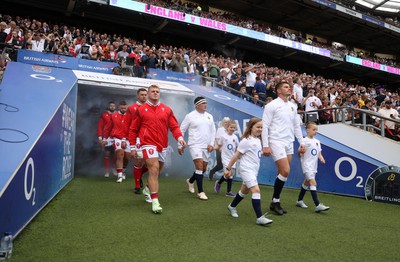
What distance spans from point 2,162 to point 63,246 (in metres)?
1.05

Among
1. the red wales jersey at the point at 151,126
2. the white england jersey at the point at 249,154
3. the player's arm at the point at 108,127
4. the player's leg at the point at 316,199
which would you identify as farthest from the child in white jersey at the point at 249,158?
the player's arm at the point at 108,127

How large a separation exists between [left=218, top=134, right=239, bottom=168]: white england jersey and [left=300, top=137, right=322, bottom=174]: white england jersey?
1.84 metres

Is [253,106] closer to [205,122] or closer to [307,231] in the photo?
[205,122]

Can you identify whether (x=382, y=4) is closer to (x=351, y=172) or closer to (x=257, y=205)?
(x=351, y=172)

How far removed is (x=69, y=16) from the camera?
24.2m

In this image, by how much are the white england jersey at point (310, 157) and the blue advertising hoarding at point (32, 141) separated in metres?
4.34

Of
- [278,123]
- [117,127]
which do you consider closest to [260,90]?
[117,127]

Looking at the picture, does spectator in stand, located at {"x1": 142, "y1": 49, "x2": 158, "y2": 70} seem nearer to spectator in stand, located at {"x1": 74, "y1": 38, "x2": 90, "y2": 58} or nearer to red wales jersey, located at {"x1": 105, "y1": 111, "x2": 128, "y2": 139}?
spectator in stand, located at {"x1": 74, "y1": 38, "x2": 90, "y2": 58}

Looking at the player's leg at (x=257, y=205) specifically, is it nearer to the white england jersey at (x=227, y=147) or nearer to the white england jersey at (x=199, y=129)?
the white england jersey at (x=199, y=129)

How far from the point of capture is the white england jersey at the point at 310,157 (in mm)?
6305

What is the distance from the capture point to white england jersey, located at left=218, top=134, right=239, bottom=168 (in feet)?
25.7

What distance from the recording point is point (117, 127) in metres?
8.97

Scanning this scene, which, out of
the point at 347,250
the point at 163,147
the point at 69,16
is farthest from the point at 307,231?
the point at 69,16

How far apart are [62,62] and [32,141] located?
28.5 ft
